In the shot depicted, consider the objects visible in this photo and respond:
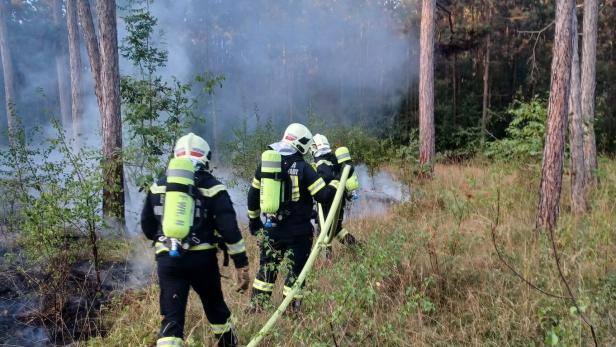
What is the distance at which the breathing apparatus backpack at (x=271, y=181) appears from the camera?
3.90 metres

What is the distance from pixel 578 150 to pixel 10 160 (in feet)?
28.4

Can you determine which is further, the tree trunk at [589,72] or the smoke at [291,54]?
the smoke at [291,54]

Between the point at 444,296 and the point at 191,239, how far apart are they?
2.30 m

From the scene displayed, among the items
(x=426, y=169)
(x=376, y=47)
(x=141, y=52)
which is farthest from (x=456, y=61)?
(x=141, y=52)

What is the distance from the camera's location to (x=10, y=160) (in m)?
6.57

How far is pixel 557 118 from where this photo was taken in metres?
5.53

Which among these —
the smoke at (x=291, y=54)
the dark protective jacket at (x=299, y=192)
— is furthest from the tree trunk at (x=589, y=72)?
the smoke at (x=291, y=54)

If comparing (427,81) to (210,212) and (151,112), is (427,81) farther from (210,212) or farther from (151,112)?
(210,212)

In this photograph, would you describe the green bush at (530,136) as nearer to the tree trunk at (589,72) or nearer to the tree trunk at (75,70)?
the tree trunk at (589,72)

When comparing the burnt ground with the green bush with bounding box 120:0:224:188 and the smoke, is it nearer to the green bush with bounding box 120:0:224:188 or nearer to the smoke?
the green bush with bounding box 120:0:224:188

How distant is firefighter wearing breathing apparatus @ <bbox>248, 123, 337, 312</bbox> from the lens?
3.99 m

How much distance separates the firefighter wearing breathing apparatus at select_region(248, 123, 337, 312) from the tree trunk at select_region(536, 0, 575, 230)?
316 cm

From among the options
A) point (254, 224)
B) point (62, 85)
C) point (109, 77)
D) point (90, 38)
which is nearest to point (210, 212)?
point (254, 224)

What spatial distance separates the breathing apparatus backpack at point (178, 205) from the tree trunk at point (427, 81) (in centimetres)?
797
